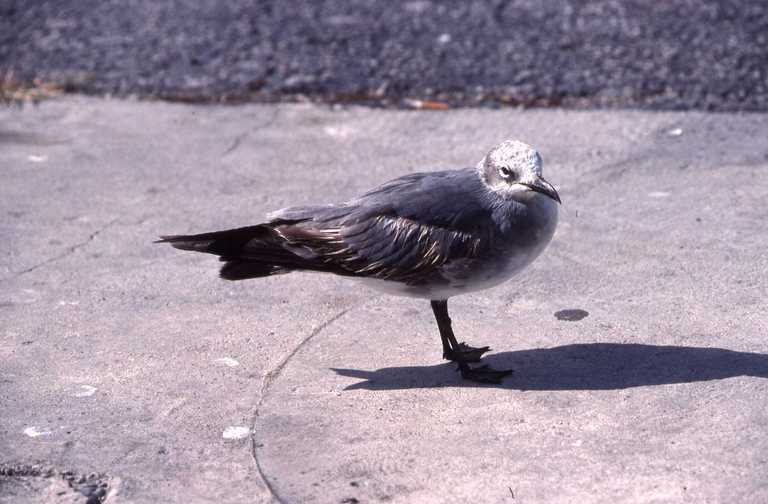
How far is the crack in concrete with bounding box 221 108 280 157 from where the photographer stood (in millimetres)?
7774

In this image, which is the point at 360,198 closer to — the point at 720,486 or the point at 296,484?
the point at 296,484

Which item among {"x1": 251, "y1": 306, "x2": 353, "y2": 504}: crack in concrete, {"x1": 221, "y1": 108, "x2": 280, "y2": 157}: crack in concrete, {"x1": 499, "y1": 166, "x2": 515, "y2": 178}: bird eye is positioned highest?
{"x1": 499, "y1": 166, "x2": 515, "y2": 178}: bird eye

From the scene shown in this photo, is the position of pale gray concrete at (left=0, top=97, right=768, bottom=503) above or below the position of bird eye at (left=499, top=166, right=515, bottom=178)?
below

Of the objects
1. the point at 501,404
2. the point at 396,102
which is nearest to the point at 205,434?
the point at 501,404

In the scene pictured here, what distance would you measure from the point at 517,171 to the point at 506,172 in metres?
0.06

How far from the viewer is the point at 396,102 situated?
844 cm

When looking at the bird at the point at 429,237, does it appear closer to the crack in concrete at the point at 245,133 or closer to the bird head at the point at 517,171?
the bird head at the point at 517,171

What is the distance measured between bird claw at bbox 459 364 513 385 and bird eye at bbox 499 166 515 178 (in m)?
0.85

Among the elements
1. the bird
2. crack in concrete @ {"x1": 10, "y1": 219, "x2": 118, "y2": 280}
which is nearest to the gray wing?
the bird

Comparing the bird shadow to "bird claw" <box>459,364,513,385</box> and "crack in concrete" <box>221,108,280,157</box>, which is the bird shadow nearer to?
"bird claw" <box>459,364,513,385</box>

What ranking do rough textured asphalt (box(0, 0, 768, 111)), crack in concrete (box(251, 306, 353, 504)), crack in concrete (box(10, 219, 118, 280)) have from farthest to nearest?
rough textured asphalt (box(0, 0, 768, 111)) → crack in concrete (box(10, 219, 118, 280)) → crack in concrete (box(251, 306, 353, 504))

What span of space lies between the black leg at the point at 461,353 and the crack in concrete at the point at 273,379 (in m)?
0.65

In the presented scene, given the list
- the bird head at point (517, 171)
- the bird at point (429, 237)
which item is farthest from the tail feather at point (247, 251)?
the bird head at point (517, 171)

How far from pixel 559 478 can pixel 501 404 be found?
654mm
